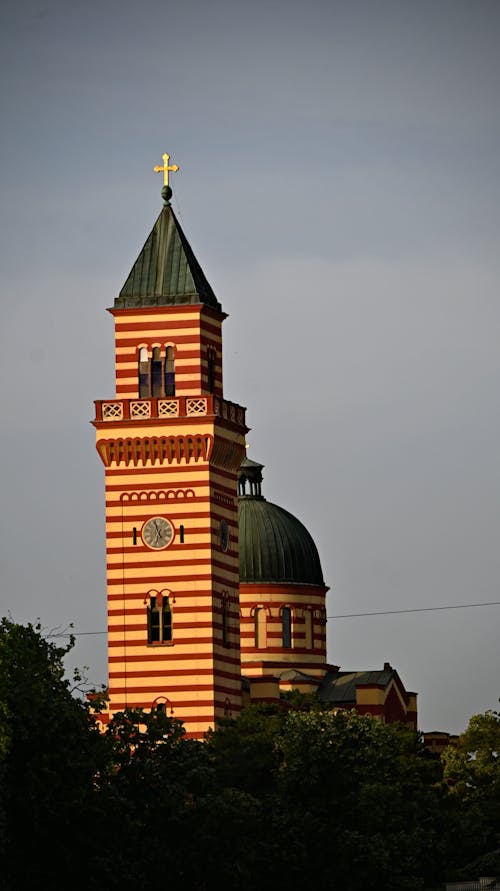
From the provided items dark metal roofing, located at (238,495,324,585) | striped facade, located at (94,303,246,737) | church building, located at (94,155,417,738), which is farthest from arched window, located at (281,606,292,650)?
striped facade, located at (94,303,246,737)

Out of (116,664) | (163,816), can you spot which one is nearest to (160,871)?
(163,816)

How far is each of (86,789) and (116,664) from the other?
99.9 feet

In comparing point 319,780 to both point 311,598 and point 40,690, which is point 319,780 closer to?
point 40,690

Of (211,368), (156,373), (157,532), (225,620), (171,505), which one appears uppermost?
(211,368)

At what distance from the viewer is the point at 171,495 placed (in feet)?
351

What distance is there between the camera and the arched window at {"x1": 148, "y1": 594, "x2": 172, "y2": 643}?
106 meters

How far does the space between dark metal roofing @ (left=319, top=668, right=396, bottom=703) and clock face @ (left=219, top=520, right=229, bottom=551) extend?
674 inches

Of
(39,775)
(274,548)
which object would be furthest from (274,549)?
(39,775)

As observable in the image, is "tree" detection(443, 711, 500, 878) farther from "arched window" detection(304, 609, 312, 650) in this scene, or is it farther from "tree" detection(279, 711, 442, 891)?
"arched window" detection(304, 609, 312, 650)

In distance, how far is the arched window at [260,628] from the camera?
128 meters

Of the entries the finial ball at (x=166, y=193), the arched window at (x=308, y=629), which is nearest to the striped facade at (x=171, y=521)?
the finial ball at (x=166, y=193)

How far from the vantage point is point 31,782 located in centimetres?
7394

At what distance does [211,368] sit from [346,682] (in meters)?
24.0

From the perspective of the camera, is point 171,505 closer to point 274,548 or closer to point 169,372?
point 169,372
